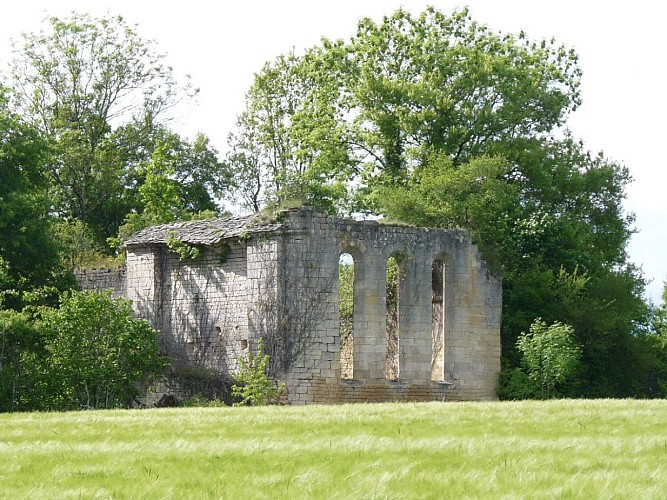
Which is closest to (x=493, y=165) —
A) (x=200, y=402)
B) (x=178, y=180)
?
(x=200, y=402)

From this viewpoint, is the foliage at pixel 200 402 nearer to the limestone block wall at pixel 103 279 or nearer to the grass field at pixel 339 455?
the limestone block wall at pixel 103 279

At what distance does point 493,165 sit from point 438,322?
524cm

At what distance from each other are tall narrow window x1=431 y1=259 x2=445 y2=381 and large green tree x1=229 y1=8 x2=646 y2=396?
1.29m

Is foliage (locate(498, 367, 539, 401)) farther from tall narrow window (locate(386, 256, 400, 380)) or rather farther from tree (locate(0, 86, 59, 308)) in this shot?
tree (locate(0, 86, 59, 308))

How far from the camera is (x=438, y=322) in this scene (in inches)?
1281

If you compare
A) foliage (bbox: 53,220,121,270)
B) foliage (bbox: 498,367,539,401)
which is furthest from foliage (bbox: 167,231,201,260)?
foliage (bbox: 498,367,539,401)

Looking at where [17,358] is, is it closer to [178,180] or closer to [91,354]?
[91,354]

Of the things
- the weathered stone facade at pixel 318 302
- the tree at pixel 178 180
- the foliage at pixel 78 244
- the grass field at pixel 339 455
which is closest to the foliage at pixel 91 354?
the weathered stone facade at pixel 318 302

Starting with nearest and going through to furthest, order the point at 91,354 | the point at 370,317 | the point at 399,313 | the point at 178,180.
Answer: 1. the point at 91,354
2. the point at 370,317
3. the point at 399,313
4. the point at 178,180

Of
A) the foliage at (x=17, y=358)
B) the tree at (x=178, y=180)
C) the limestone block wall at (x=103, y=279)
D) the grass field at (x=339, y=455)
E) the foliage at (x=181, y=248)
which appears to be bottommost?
the grass field at (x=339, y=455)

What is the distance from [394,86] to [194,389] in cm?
1528

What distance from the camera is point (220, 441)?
15820mm

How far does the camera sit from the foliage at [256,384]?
27375 mm

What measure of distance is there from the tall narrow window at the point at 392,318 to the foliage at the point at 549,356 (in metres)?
2.87
